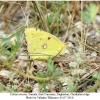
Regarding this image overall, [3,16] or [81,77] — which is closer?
[81,77]

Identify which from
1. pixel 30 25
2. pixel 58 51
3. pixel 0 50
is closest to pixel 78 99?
pixel 58 51

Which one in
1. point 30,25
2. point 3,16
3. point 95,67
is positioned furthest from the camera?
point 3,16

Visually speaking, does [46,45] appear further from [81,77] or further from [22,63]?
[81,77]

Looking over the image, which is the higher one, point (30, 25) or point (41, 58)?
point (30, 25)

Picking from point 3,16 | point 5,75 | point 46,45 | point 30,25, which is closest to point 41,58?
point 46,45

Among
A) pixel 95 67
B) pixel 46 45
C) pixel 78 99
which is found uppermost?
pixel 46 45

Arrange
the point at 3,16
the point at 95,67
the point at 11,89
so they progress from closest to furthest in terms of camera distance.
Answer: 1. the point at 11,89
2. the point at 95,67
3. the point at 3,16
